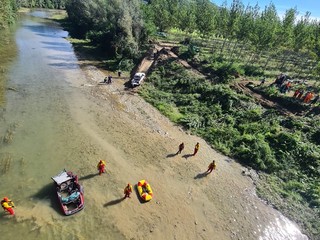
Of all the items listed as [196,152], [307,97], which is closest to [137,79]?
[196,152]

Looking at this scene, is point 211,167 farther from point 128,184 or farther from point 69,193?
point 69,193

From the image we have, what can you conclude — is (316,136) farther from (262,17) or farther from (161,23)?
(161,23)

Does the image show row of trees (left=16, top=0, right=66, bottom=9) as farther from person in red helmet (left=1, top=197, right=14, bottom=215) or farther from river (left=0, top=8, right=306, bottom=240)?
person in red helmet (left=1, top=197, right=14, bottom=215)

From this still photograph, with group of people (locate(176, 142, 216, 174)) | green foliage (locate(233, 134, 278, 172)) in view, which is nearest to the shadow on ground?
group of people (locate(176, 142, 216, 174))

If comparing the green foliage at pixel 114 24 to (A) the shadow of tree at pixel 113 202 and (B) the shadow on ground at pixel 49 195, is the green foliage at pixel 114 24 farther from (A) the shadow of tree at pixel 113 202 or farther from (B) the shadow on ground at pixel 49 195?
(A) the shadow of tree at pixel 113 202

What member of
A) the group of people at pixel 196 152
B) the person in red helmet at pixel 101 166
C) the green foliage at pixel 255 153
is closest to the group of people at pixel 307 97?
the green foliage at pixel 255 153

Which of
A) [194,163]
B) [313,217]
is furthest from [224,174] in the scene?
[313,217]
